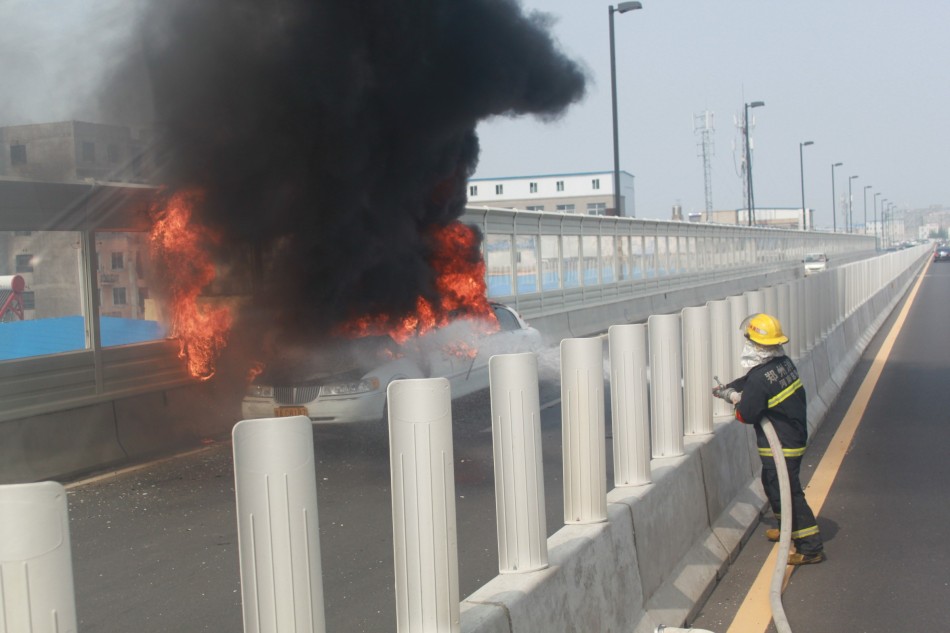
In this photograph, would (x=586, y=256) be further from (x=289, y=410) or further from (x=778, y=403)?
(x=778, y=403)

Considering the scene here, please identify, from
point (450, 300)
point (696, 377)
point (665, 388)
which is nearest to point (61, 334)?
point (450, 300)

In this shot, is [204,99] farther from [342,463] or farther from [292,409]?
[342,463]

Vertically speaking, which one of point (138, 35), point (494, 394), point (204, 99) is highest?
point (138, 35)

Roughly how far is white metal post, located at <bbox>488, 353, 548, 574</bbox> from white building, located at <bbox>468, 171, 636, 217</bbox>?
72.1 metres

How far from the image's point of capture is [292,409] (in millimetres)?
10375

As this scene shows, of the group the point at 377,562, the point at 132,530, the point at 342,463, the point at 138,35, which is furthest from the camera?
the point at 138,35

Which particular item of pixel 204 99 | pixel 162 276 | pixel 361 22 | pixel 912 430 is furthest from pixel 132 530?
pixel 361 22

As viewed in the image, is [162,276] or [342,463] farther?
[162,276]

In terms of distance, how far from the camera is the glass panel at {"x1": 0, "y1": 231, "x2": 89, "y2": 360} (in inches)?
392

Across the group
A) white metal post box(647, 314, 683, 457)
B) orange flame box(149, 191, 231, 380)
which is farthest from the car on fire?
white metal post box(647, 314, 683, 457)

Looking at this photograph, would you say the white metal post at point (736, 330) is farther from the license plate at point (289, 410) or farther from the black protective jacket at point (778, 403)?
the license plate at point (289, 410)

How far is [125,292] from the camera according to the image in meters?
11.9

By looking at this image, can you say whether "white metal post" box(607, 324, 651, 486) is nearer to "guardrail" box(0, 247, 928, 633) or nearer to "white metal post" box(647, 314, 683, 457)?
"guardrail" box(0, 247, 928, 633)

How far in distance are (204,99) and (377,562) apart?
32.3ft
